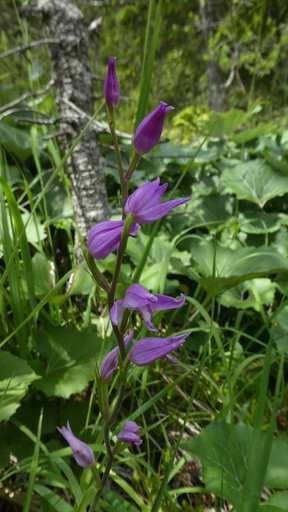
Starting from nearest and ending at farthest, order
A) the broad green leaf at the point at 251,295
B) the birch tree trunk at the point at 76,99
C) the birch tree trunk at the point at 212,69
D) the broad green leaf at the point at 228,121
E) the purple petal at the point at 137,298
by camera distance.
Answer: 1. the purple petal at the point at 137,298
2. the broad green leaf at the point at 251,295
3. the birch tree trunk at the point at 76,99
4. the broad green leaf at the point at 228,121
5. the birch tree trunk at the point at 212,69

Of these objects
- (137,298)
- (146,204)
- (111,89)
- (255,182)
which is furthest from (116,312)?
(255,182)

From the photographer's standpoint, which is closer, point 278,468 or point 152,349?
point 152,349

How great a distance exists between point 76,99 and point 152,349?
4.31ft

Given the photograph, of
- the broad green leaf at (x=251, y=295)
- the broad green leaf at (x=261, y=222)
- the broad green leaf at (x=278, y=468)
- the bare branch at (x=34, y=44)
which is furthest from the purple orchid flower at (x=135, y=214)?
the broad green leaf at (x=261, y=222)

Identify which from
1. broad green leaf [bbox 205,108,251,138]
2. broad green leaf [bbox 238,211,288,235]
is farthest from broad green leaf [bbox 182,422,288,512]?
broad green leaf [bbox 205,108,251,138]

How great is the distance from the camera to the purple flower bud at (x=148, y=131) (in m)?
0.45

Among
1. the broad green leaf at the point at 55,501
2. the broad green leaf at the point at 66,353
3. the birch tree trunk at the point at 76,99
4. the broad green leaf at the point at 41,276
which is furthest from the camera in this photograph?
the birch tree trunk at the point at 76,99

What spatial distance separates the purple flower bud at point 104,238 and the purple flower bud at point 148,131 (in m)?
0.10

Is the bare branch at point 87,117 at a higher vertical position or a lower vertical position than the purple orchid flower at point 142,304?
higher

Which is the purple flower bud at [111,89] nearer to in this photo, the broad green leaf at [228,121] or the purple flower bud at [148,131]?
the purple flower bud at [148,131]

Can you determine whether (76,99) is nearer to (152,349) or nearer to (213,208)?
(213,208)

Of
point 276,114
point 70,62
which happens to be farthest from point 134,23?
point 70,62

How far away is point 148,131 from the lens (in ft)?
1.50

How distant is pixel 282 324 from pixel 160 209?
3.28ft
